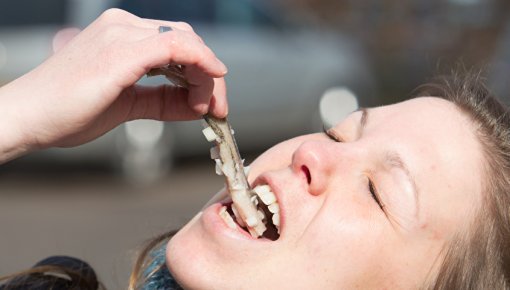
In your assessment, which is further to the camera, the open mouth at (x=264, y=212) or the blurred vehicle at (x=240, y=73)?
the blurred vehicle at (x=240, y=73)

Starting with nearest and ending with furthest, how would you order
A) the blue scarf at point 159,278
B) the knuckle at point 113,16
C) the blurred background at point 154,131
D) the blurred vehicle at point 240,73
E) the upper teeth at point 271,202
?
the knuckle at point 113,16 < the upper teeth at point 271,202 < the blue scarf at point 159,278 < the blurred background at point 154,131 < the blurred vehicle at point 240,73

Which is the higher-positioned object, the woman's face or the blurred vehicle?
the woman's face

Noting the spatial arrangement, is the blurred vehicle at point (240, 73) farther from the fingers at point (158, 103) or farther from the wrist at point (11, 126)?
the wrist at point (11, 126)

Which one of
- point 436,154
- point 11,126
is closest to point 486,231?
point 436,154

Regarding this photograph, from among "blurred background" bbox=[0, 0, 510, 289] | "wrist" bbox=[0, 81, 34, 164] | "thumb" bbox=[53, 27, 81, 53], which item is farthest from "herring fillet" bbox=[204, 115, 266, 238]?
"thumb" bbox=[53, 27, 81, 53]

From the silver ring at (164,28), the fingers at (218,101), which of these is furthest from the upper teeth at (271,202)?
the silver ring at (164,28)

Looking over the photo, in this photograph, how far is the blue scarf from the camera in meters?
2.64

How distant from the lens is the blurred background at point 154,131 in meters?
7.10

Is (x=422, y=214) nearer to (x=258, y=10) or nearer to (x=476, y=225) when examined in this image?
(x=476, y=225)

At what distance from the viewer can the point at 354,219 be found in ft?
7.87

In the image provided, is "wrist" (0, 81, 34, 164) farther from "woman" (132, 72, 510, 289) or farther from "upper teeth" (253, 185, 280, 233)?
"upper teeth" (253, 185, 280, 233)

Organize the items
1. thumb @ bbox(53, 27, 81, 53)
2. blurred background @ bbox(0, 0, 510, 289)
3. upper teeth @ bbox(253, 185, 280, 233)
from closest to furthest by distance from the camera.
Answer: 1. upper teeth @ bbox(253, 185, 280, 233)
2. blurred background @ bbox(0, 0, 510, 289)
3. thumb @ bbox(53, 27, 81, 53)

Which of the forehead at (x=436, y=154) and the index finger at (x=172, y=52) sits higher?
the index finger at (x=172, y=52)

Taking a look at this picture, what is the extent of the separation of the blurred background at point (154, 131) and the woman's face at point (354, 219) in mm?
3703
